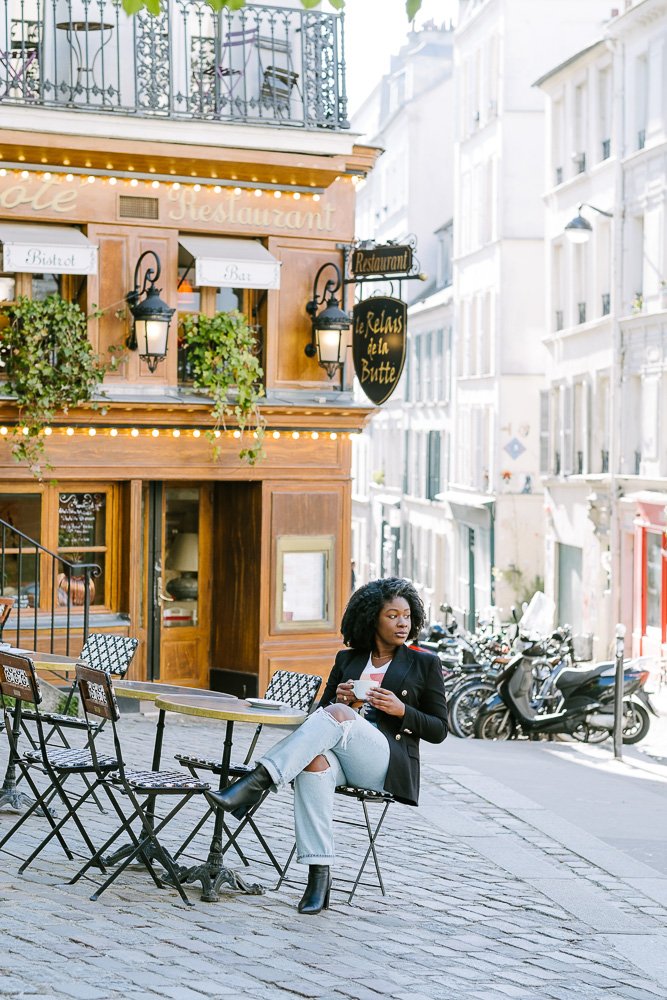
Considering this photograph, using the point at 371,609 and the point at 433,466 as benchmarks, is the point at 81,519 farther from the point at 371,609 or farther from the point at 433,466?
the point at 433,466

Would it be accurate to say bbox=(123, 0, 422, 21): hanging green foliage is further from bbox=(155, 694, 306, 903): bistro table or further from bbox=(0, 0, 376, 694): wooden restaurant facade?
bbox=(0, 0, 376, 694): wooden restaurant facade

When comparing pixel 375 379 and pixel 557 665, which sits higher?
pixel 375 379

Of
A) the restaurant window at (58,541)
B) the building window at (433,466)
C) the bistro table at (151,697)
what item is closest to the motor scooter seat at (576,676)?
the restaurant window at (58,541)

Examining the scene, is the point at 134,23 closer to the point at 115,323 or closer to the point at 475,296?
the point at 115,323

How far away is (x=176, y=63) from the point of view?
1595cm

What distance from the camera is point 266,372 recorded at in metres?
15.9

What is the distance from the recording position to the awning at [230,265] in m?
15.2

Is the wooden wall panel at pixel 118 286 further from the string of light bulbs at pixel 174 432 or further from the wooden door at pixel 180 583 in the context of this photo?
the wooden door at pixel 180 583

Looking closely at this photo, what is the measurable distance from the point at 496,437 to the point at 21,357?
2581 centimetres

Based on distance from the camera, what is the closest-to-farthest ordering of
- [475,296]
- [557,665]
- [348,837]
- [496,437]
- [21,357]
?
1. [348,837]
2. [21,357]
3. [557,665]
4. [496,437]
5. [475,296]

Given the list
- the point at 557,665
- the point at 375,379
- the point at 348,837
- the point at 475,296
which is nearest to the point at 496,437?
the point at 475,296

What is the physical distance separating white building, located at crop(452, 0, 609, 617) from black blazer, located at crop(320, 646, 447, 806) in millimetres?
31139

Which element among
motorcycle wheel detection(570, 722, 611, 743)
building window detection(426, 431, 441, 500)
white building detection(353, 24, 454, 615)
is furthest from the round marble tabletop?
building window detection(426, 431, 441, 500)

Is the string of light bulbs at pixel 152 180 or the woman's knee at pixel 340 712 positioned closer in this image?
the woman's knee at pixel 340 712
